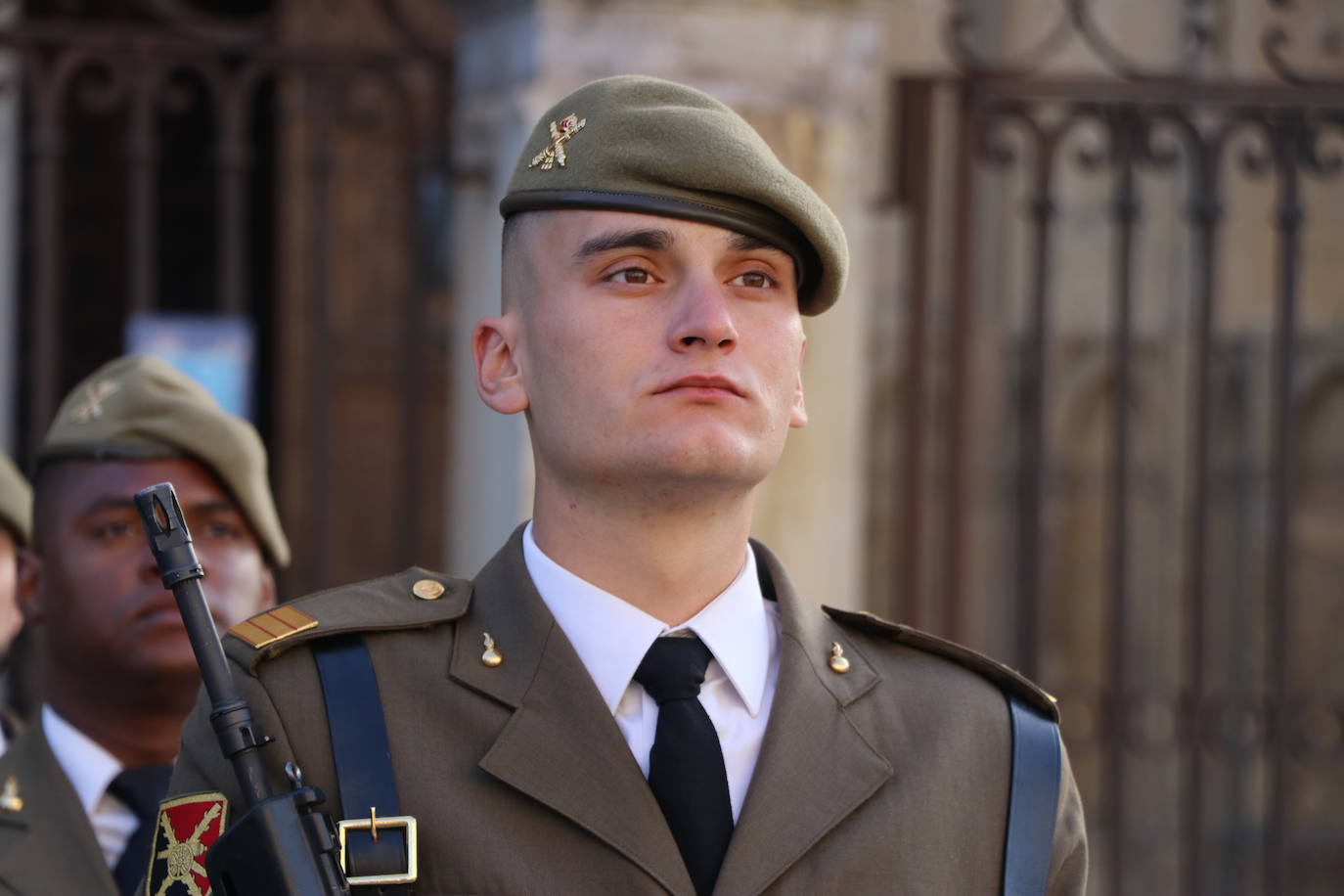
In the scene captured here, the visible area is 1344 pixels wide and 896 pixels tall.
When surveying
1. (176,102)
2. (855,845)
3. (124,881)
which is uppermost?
(176,102)

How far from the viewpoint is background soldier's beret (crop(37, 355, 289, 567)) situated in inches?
120

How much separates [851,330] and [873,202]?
0.48m

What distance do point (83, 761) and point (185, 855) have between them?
3.74 ft

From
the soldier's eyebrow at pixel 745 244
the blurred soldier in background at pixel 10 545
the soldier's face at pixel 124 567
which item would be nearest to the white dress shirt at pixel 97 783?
the soldier's face at pixel 124 567

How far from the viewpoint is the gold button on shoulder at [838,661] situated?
214cm

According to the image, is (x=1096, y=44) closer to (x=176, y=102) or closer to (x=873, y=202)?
(x=873, y=202)

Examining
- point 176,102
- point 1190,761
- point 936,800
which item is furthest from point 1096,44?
point 936,800

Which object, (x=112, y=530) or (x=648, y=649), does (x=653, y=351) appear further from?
(x=112, y=530)

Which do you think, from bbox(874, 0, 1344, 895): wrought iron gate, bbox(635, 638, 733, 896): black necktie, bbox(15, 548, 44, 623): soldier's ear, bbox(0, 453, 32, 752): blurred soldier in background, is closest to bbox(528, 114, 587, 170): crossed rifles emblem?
bbox(635, 638, 733, 896): black necktie

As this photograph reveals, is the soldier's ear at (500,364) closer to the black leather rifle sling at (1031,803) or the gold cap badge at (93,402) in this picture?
the black leather rifle sling at (1031,803)

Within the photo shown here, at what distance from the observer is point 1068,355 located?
7176mm

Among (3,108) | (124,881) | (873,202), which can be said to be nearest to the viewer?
(124,881)

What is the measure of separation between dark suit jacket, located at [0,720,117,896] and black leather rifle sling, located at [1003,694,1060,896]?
125 centimetres

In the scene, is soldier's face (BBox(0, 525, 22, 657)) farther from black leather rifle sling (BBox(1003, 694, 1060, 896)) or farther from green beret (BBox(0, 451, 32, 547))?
black leather rifle sling (BBox(1003, 694, 1060, 896))
